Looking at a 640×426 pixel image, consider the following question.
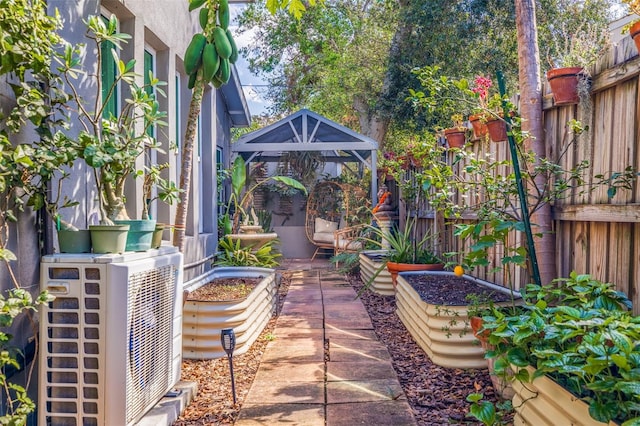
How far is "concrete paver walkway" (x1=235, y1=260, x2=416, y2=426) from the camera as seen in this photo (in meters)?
2.84

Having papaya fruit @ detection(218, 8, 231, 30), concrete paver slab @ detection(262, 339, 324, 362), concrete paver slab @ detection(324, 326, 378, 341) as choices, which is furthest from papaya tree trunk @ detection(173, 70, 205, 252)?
concrete paver slab @ detection(324, 326, 378, 341)

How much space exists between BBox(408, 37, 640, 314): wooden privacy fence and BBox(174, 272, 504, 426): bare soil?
101 cm

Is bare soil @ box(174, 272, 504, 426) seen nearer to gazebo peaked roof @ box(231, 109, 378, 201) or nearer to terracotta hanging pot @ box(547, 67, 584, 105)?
terracotta hanging pot @ box(547, 67, 584, 105)

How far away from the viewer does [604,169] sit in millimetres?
2846

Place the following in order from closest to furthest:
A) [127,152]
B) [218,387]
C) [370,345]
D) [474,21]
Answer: [127,152] < [218,387] < [370,345] < [474,21]

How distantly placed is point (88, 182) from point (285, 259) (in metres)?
8.38

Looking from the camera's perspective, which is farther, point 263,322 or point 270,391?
point 263,322

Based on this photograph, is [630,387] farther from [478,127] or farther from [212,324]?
[478,127]

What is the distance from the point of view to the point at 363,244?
29.6 feet

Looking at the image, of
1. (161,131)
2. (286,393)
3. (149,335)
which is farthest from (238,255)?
(149,335)

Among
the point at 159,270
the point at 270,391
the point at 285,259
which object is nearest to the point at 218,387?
the point at 270,391

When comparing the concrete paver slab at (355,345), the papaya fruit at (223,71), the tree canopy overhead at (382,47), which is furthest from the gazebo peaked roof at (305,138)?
the papaya fruit at (223,71)

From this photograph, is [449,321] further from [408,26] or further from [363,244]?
[408,26]

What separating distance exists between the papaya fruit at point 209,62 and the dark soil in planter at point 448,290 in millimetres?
2359
